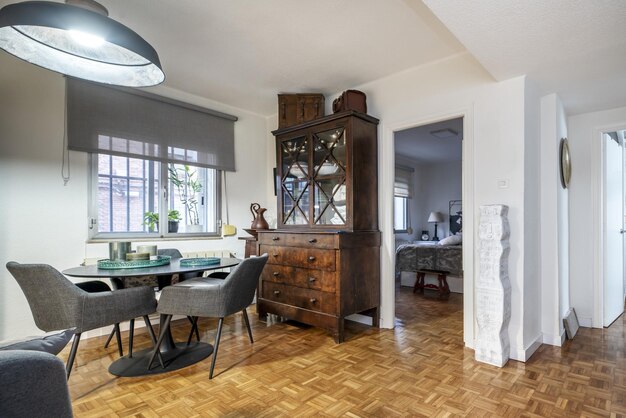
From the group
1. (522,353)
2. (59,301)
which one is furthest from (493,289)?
(59,301)

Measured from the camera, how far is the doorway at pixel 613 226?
3422 mm

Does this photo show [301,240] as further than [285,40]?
Yes

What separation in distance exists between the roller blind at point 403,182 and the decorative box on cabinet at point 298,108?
4115mm

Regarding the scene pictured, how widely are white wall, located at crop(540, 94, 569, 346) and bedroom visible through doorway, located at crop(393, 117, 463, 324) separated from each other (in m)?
0.82

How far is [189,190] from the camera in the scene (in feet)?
12.9

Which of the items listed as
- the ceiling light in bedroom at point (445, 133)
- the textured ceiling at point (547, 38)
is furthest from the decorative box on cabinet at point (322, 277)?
the ceiling light in bedroom at point (445, 133)

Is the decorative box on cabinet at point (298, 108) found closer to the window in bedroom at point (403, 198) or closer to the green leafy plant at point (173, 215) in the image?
the green leafy plant at point (173, 215)

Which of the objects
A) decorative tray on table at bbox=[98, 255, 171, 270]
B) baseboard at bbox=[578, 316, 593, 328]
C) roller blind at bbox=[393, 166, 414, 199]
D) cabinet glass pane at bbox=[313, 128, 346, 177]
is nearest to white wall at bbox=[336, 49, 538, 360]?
cabinet glass pane at bbox=[313, 128, 346, 177]

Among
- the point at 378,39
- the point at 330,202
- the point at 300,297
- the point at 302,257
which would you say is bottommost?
the point at 300,297

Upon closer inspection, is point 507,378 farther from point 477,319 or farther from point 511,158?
point 511,158

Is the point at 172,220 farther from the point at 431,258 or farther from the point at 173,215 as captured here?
the point at 431,258

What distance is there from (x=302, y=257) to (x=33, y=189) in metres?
2.33

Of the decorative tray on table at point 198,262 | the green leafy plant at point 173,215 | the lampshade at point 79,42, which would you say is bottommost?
the decorative tray on table at point 198,262

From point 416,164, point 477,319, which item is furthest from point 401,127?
point 416,164
